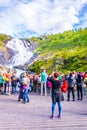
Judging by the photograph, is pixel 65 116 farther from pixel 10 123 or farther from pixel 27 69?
pixel 27 69

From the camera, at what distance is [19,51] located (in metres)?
84.3

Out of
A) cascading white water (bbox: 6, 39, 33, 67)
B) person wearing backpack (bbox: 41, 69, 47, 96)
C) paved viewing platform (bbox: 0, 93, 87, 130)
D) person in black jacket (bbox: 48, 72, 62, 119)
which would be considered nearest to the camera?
paved viewing platform (bbox: 0, 93, 87, 130)

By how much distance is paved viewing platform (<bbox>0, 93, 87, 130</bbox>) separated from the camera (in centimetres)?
1546

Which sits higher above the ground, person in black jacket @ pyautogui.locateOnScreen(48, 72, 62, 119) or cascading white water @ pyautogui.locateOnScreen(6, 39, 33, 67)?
cascading white water @ pyautogui.locateOnScreen(6, 39, 33, 67)

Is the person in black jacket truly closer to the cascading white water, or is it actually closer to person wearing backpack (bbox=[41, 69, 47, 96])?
person wearing backpack (bbox=[41, 69, 47, 96])

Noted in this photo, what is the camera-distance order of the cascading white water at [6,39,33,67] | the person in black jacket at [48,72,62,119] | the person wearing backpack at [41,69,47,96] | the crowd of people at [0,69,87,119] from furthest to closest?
1. the cascading white water at [6,39,33,67]
2. the person wearing backpack at [41,69,47,96]
3. the crowd of people at [0,69,87,119]
4. the person in black jacket at [48,72,62,119]

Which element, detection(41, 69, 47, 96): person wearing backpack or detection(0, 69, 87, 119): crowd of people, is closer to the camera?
detection(0, 69, 87, 119): crowd of people

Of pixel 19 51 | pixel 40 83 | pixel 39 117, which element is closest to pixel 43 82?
pixel 40 83

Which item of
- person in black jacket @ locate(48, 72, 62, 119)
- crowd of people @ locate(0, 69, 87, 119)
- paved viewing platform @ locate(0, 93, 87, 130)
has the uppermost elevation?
crowd of people @ locate(0, 69, 87, 119)

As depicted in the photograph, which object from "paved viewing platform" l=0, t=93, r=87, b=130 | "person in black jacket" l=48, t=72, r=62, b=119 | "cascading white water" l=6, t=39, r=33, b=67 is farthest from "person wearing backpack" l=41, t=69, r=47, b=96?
"cascading white water" l=6, t=39, r=33, b=67

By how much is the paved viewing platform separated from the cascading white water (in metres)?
50.0

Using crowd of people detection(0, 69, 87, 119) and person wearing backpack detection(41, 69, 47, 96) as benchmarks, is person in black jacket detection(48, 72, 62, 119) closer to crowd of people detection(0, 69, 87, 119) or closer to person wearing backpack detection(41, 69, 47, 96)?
crowd of people detection(0, 69, 87, 119)

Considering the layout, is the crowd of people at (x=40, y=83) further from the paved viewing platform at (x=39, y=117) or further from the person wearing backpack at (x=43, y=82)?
the paved viewing platform at (x=39, y=117)

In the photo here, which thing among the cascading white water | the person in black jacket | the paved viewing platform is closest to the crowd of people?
the person in black jacket
